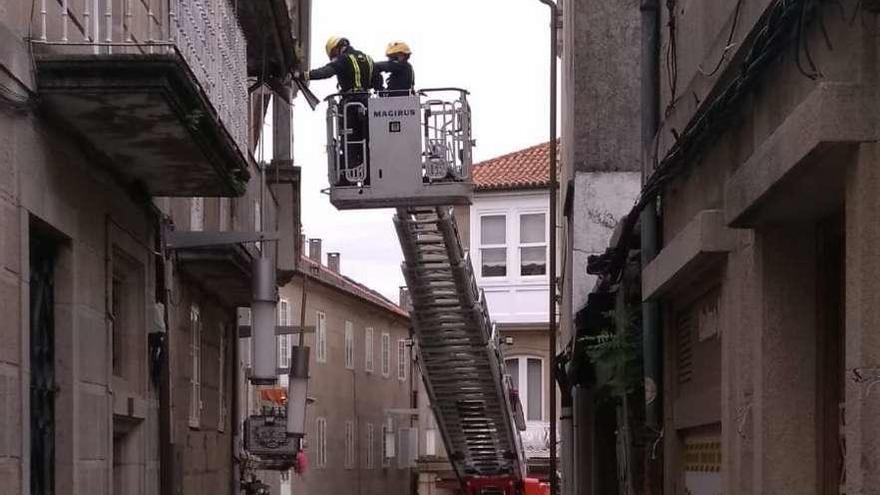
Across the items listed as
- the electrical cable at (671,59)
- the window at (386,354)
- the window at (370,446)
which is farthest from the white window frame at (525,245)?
the electrical cable at (671,59)

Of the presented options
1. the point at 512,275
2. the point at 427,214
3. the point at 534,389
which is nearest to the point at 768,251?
the point at 427,214

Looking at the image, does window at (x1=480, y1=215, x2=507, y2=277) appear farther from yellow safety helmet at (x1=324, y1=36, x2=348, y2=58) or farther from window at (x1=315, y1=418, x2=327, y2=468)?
yellow safety helmet at (x1=324, y1=36, x2=348, y2=58)

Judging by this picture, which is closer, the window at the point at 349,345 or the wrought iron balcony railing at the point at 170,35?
the wrought iron balcony railing at the point at 170,35

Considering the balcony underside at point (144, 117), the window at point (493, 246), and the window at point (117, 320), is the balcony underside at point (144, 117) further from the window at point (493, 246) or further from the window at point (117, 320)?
the window at point (493, 246)

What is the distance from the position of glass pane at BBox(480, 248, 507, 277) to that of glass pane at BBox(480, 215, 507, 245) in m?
0.37

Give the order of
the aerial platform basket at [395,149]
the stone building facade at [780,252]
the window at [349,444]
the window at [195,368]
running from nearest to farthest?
the stone building facade at [780,252], the window at [195,368], the aerial platform basket at [395,149], the window at [349,444]

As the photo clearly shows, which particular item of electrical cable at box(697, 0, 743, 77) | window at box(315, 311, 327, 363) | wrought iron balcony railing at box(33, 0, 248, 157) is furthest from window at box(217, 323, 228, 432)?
window at box(315, 311, 327, 363)

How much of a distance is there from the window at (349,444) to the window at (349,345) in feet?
6.41

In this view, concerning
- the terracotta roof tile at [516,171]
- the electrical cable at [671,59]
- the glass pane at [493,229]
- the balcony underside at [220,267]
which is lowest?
the balcony underside at [220,267]

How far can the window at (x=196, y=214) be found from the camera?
14586 mm

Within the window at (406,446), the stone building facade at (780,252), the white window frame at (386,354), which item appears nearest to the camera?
the stone building facade at (780,252)

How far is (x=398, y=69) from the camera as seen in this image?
66.1 feet

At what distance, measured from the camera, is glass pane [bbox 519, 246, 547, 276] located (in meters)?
43.1

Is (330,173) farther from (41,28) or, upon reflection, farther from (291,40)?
(41,28)
